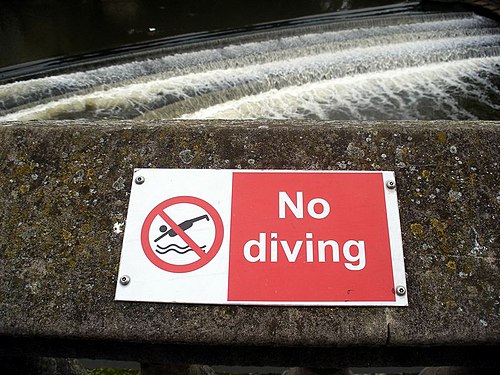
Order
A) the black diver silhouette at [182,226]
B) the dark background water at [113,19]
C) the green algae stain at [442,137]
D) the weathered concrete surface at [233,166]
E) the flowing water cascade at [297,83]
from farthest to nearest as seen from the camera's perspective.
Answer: the dark background water at [113,19] → the flowing water cascade at [297,83] → the green algae stain at [442,137] → the black diver silhouette at [182,226] → the weathered concrete surface at [233,166]

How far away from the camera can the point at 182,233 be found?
1.58 metres

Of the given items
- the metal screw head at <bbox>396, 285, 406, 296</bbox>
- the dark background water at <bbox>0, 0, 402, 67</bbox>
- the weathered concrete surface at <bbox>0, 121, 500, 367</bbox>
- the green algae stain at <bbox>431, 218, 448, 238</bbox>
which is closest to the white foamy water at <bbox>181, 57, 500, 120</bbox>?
the dark background water at <bbox>0, 0, 402, 67</bbox>

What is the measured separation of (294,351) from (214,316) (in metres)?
0.35

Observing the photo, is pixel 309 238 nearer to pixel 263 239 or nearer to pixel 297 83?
pixel 263 239

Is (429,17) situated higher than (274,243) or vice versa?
(429,17)

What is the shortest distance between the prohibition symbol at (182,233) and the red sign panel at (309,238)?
0.08 meters

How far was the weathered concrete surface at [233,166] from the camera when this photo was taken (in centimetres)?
149

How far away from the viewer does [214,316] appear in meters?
1.50

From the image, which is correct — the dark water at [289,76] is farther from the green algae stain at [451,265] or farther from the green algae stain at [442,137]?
the green algae stain at [451,265]

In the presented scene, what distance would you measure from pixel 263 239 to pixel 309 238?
0.16m

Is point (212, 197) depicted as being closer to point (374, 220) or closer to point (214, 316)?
point (214, 316)

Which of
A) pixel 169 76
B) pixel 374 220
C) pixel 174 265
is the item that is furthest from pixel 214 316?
pixel 169 76

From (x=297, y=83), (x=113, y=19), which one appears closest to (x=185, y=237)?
(x=297, y=83)

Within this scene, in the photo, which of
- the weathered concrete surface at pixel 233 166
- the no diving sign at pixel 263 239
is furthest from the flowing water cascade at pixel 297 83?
the no diving sign at pixel 263 239
